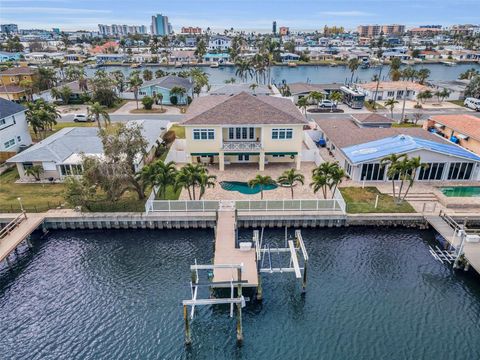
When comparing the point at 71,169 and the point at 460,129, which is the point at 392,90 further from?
the point at 71,169

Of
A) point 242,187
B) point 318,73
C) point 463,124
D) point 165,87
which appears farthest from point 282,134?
point 318,73

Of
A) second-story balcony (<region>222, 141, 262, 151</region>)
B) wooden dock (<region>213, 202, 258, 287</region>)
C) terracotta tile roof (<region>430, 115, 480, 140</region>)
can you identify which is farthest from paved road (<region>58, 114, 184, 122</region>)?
terracotta tile roof (<region>430, 115, 480, 140</region>)

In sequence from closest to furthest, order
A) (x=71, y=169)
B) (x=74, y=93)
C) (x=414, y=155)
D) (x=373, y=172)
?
1. (x=414, y=155)
2. (x=373, y=172)
3. (x=71, y=169)
4. (x=74, y=93)

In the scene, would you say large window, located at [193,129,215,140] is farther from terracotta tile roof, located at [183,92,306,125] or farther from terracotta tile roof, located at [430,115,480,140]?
terracotta tile roof, located at [430,115,480,140]

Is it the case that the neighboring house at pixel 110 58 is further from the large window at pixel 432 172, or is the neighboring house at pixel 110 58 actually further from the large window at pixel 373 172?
the large window at pixel 432 172

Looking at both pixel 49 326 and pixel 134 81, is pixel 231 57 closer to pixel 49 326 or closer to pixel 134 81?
pixel 134 81

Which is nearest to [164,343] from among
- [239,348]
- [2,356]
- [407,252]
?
[239,348]
